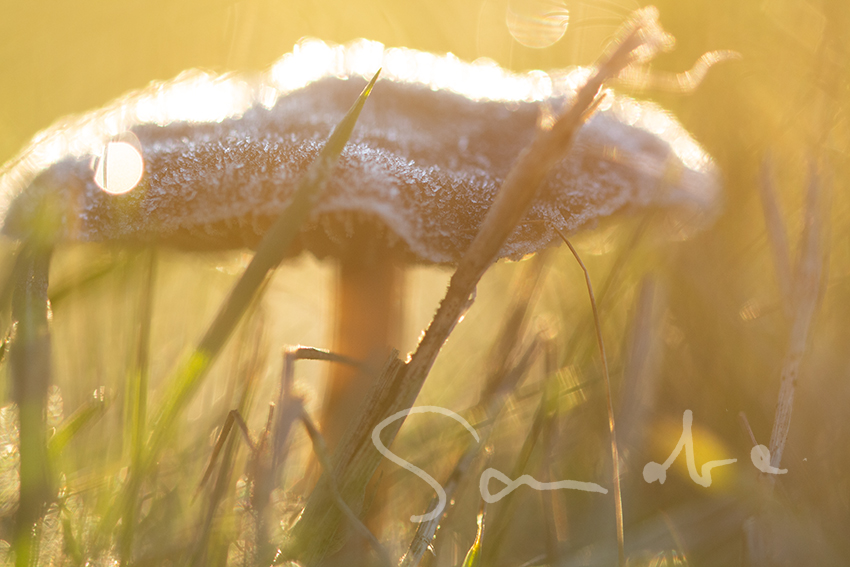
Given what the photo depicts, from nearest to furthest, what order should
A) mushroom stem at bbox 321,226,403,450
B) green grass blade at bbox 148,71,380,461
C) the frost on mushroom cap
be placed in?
green grass blade at bbox 148,71,380,461, the frost on mushroom cap, mushroom stem at bbox 321,226,403,450

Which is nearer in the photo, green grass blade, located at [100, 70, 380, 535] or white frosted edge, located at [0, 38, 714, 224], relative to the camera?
green grass blade, located at [100, 70, 380, 535]

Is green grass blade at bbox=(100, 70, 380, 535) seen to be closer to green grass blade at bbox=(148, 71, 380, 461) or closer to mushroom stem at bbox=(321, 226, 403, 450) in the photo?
green grass blade at bbox=(148, 71, 380, 461)

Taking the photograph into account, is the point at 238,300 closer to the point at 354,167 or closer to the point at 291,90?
the point at 354,167

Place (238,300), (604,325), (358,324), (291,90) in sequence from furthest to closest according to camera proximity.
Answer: (604,325) → (358,324) → (291,90) → (238,300)

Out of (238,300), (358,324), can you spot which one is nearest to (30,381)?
(238,300)

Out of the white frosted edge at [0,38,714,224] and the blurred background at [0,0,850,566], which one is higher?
the white frosted edge at [0,38,714,224]

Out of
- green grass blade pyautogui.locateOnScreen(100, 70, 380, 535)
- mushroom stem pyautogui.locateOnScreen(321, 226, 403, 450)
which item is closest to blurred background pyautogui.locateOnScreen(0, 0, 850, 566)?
mushroom stem pyautogui.locateOnScreen(321, 226, 403, 450)

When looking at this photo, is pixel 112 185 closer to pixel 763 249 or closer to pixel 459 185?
pixel 459 185
